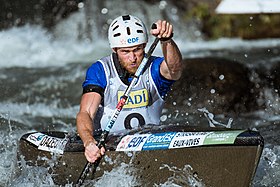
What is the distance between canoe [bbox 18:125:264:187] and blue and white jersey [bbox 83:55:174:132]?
410mm

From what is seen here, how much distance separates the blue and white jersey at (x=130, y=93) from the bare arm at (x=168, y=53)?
96mm

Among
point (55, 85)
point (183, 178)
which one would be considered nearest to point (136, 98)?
point (183, 178)

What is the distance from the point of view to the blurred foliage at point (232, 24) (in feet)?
50.7

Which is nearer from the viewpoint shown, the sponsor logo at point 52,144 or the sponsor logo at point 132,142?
the sponsor logo at point 132,142

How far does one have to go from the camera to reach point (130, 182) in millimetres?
5980

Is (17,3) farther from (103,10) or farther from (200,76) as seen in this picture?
(200,76)

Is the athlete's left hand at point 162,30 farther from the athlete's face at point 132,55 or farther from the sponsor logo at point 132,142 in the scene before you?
the sponsor logo at point 132,142

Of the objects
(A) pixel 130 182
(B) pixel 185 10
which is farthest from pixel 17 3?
(A) pixel 130 182

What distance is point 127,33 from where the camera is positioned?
631 cm

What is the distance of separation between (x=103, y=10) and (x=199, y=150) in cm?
1046

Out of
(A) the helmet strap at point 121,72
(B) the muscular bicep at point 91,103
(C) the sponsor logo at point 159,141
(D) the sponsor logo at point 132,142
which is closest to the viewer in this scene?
(C) the sponsor logo at point 159,141

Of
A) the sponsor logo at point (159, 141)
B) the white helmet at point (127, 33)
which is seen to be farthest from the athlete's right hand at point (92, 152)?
the white helmet at point (127, 33)

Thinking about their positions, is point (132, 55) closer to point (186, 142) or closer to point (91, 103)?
point (91, 103)

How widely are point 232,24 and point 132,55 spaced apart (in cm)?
959
